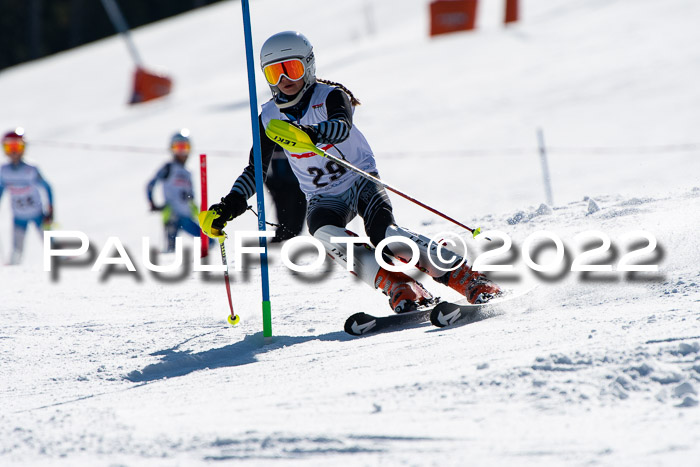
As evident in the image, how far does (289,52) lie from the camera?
4.73 m

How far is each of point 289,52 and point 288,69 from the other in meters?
0.09

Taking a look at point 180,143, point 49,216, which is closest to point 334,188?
point 180,143

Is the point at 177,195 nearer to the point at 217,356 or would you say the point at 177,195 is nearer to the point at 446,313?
the point at 217,356

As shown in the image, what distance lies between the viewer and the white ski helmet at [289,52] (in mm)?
4727

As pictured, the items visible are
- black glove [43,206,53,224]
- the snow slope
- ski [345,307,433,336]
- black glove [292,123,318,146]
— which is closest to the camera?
the snow slope

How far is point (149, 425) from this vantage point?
3078 millimetres

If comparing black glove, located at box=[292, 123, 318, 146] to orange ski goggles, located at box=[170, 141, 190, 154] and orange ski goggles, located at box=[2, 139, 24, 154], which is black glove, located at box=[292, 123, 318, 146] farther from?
orange ski goggles, located at box=[2, 139, 24, 154]

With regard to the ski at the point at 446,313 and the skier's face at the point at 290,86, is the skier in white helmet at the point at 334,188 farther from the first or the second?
the ski at the point at 446,313

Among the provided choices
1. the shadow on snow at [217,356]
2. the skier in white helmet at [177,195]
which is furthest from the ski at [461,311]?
the skier in white helmet at [177,195]

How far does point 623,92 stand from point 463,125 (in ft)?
9.18

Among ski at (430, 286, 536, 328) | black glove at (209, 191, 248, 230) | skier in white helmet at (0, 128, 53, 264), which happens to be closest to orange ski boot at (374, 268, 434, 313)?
ski at (430, 286, 536, 328)

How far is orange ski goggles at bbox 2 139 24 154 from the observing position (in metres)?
10.4

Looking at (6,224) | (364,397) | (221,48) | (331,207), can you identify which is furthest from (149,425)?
(221,48)

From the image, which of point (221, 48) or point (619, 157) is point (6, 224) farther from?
point (221, 48)
